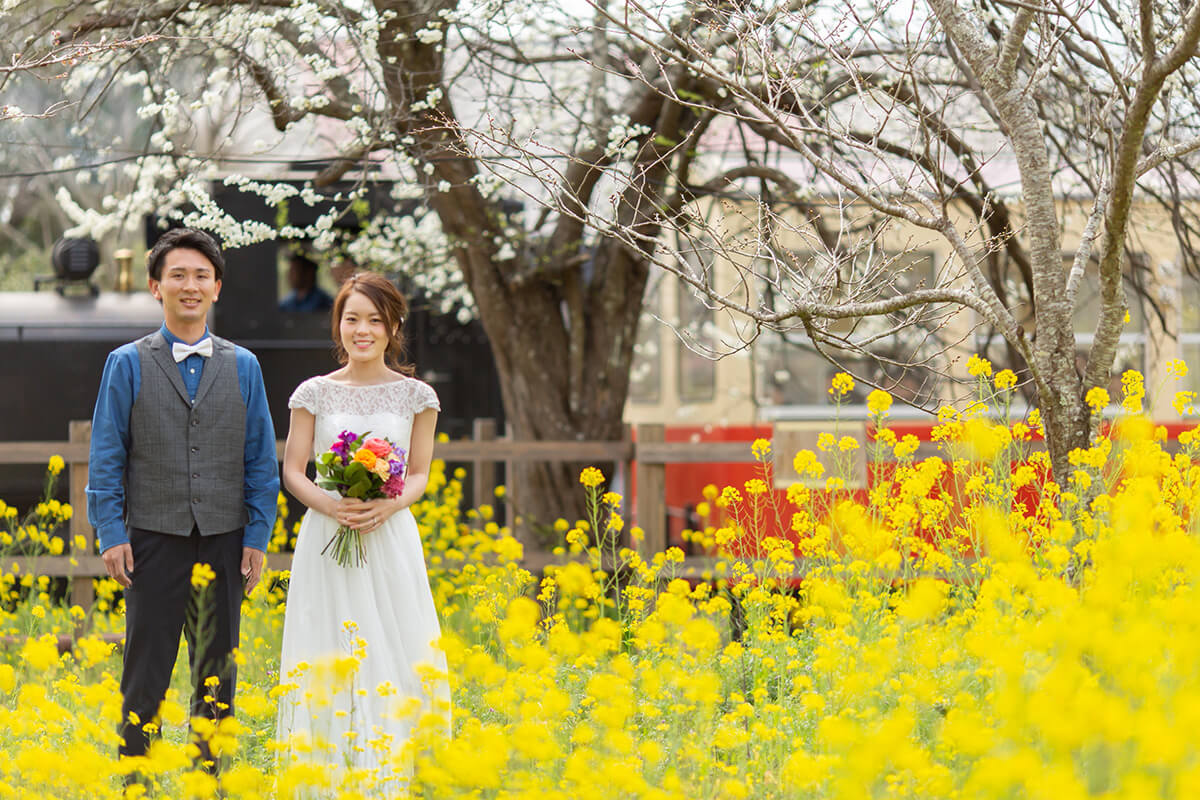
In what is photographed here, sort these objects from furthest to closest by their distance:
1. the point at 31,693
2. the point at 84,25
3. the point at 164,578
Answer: the point at 84,25
the point at 164,578
the point at 31,693

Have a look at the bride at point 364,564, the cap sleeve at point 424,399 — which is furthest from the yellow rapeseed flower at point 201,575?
the cap sleeve at point 424,399

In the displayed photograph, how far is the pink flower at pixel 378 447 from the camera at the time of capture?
11.3 feet

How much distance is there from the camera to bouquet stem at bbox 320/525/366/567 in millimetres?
3541

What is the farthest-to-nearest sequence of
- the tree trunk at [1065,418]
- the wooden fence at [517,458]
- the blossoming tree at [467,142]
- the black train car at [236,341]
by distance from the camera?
the black train car at [236,341], the wooden fence at [517,458], the blossoming tree at [467,142], the tree trunk at [1065,418]

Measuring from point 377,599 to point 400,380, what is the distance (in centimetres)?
68

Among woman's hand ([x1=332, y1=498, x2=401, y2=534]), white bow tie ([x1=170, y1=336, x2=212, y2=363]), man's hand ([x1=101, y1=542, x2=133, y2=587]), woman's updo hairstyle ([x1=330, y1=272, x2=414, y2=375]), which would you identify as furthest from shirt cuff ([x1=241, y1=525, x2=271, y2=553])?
woman's updo hairstyle ([x1=330, y1=272, x2=414, y2=375])

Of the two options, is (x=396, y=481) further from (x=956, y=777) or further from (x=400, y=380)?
(x=956, y=777)

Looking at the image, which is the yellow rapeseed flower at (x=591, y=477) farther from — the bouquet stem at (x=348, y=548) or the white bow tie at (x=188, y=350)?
the white bow tie at (x=188, y=350)

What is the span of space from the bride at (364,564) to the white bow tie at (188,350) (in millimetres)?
288

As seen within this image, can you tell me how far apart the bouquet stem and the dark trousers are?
0.29 m

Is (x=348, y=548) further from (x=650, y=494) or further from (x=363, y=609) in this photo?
(x=650, y=494)

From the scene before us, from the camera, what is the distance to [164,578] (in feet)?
11.0

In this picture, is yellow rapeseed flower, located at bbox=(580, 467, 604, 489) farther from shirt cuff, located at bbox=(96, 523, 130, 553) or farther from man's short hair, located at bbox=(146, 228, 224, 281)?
shirt cuff, located at bbox=(96, 523, 130, 553)

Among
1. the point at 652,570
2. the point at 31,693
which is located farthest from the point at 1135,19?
the point at 31,693
